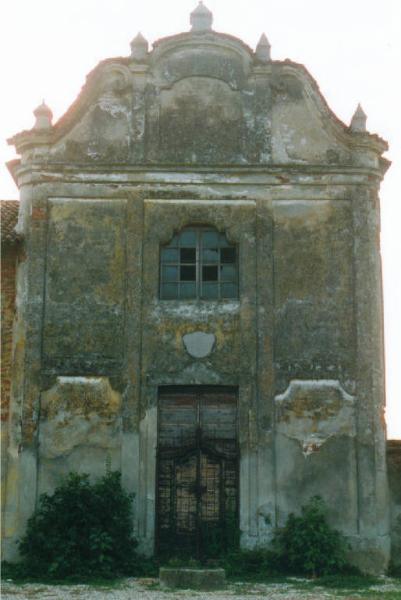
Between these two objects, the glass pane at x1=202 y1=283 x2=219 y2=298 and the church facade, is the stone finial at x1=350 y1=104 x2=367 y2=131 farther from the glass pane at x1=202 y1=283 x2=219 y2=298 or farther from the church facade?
the glass pane at x1=202 y1=283 x2=219 y2=298

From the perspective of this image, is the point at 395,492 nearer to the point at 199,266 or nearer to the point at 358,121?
the point at 199,266

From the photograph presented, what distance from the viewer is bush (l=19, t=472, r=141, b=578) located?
1370 cm

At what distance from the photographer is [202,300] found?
51.6ft

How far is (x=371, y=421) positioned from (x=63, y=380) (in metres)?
5.22

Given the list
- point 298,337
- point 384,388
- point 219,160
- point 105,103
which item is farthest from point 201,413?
point 105,103

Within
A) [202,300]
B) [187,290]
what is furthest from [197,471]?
[187,290]

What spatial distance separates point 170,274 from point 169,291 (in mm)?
309

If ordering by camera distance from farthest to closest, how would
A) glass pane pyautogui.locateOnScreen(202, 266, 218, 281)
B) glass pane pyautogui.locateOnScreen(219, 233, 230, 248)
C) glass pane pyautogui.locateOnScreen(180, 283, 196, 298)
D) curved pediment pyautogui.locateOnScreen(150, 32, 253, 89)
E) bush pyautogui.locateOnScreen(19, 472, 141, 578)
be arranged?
curved pediment pyautogui.locateOnScreen(150, 32, 253, 89)
glass pane pyautogui.locateOnScreen(219, 233, 230, 248)
glass pane pyautogui.locateOnScreen(202, 266, 218, 281)
glass pane pyautogui.locateOnScreen(180, 283, 196, 298)
bush pyautogui.locateOnScreen(19, 472, 141, 578)

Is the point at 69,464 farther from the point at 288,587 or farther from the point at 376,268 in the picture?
the point at 376,268

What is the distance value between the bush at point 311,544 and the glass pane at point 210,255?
4434 millimetres

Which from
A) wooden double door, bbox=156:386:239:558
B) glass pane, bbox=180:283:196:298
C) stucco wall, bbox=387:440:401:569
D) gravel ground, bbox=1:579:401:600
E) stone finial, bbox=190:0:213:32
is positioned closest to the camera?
gravel ground, bbox=1:579:401:600

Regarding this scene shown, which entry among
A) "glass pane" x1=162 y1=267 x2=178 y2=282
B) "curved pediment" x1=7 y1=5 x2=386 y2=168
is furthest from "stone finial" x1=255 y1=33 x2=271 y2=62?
"glass pane" x1=162 y1=267 x2=178 y2=282

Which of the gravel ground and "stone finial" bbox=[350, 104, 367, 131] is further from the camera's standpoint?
"stone finial" bbox=[350, 104, 367, 131]

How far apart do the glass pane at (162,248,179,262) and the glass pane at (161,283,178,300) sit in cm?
45
